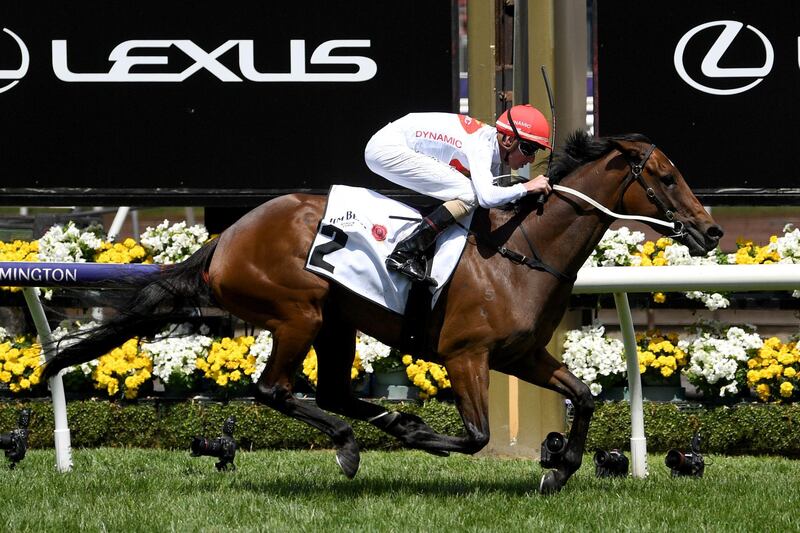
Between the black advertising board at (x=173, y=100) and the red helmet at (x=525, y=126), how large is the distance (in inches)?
71.5

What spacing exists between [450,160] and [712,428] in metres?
2.56

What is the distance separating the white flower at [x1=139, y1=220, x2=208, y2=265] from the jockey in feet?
7.45

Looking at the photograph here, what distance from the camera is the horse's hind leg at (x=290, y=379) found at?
5086 mm

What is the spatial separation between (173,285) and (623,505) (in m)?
2.10

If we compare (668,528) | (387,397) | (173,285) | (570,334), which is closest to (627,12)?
(570,334)

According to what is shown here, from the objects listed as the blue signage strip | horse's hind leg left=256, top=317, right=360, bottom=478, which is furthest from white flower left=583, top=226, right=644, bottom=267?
the blue signage strip

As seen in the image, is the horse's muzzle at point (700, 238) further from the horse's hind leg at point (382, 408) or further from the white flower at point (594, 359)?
the white flower at point (594, 359)

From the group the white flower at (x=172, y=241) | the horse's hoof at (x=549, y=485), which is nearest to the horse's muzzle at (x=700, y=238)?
the horse's hoof at (x=549, y=485)

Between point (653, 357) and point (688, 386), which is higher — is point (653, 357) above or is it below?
above

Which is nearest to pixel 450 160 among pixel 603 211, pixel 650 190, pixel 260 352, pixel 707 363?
pixel 603 211

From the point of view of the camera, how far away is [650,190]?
16.4 ft

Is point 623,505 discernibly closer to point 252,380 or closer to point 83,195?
point 252,380

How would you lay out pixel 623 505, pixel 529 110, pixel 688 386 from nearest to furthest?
pixel 623 505, pixel 529 110, pixel 688 386

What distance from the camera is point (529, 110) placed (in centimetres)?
516
